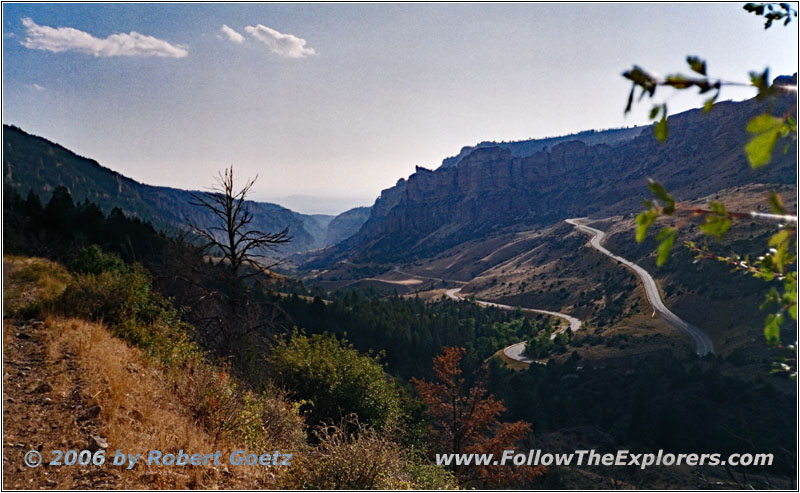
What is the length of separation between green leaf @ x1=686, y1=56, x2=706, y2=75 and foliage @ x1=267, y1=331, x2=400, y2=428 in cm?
1299

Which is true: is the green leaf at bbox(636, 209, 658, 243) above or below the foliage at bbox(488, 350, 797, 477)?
above

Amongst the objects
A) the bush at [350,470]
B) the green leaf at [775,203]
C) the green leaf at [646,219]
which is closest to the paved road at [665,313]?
the bush at [350,470]

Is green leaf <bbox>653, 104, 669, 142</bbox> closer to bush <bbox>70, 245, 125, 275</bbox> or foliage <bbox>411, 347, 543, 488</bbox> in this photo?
bush <bbox>70, 245, 125, 275</bbox>

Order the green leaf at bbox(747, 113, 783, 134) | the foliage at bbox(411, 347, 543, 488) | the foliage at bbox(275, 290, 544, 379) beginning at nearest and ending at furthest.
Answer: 1. the green leaf at bbox(747, 113, 783, 134)
2. the foliage at bbox(411, 347, 543, 488)
3. the foliage at bbox(275, 290, 544, 379)

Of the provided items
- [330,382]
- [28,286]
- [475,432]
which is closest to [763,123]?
[330,382]

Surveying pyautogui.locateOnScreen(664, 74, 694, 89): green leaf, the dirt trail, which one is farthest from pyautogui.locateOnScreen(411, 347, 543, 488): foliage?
pyautogui.locateOnScreen(664, 74, 694, 89): green leaf

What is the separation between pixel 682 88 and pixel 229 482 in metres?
6.18

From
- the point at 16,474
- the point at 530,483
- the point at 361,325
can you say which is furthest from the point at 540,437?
the point at 16,474

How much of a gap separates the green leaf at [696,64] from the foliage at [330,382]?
42.6 ft

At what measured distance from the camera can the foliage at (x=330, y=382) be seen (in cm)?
1380

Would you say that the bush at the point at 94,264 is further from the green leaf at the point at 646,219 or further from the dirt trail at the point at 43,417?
the green leaf at the point at 646,219

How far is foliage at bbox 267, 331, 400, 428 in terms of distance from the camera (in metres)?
13.8

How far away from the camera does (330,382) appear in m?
14.0

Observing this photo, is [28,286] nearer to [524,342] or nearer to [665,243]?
[665,243]
